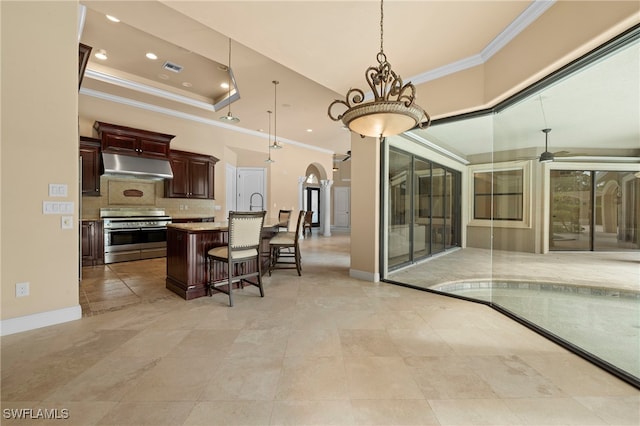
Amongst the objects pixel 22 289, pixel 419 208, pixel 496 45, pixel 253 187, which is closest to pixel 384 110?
pixel 496 45

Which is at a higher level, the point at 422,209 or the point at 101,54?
the point at 101,54

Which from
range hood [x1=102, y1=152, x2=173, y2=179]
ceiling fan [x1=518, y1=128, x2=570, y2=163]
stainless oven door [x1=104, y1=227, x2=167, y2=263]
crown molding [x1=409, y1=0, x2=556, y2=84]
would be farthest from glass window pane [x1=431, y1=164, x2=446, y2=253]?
stainless oven door [x1=104, y1=227, x2=167, y2=263]

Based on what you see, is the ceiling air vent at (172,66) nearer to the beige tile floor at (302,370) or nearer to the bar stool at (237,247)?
the bar stool at (237,247)

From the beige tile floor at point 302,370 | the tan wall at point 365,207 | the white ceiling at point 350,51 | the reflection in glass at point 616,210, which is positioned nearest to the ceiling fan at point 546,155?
the white ceiling at point 350,51

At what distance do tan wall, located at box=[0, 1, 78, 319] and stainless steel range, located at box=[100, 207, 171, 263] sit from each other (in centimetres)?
264

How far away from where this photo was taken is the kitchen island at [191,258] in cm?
312

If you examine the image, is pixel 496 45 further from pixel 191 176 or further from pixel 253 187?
pixel 253 187

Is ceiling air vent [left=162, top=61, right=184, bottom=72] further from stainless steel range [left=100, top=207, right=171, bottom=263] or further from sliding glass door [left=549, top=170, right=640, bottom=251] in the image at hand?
sliding glass door [left=549, top=170, right=640, bottom=251]

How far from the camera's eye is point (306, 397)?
1.51 metres

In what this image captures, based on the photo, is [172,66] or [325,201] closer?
[172,66]

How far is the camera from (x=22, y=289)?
2.29 metres

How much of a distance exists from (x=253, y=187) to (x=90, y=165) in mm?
3914

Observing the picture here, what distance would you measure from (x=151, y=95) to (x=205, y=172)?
6.22ft

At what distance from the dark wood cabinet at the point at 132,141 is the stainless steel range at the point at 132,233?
3.91 ft
